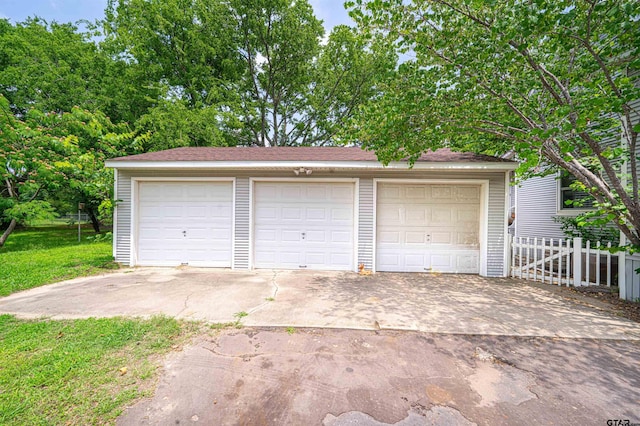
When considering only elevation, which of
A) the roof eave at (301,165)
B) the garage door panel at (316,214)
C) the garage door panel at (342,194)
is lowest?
the garage door panel at (316,214)

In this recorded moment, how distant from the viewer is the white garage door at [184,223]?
6.10m

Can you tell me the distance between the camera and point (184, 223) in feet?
20.2

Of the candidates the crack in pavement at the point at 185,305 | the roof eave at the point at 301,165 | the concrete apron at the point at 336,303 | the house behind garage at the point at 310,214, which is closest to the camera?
the concrete apron at the point at 336,303

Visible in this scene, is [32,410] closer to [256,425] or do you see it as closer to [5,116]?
[256,425]

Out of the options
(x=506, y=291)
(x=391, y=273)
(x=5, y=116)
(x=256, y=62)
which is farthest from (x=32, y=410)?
(x=256, y=62)

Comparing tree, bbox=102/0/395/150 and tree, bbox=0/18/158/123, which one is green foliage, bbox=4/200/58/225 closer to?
tree, bbox=102/0/395/150

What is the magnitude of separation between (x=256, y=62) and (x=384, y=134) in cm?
1429

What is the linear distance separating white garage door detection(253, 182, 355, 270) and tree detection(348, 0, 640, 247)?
171 centimetres

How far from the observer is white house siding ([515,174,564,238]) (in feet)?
24.2

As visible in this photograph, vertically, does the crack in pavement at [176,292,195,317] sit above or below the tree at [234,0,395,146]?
below

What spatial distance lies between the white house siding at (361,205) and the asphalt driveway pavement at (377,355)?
4.07ft

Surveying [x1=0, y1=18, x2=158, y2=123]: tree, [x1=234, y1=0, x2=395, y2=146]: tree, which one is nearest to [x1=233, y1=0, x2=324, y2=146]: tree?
[x1=234, y1=0, x2=395, y2=146]: tree

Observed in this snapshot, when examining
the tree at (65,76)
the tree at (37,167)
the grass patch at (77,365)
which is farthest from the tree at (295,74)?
the grass patch at (77,365)

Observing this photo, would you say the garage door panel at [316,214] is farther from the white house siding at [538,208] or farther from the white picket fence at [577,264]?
the white house siding at [538,208]
